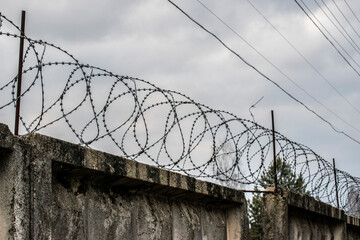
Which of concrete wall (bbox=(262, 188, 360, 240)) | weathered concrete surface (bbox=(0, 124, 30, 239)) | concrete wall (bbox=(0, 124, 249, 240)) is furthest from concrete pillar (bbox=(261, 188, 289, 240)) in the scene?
weathered concrete surface (bbox=(0, 124, 30, 239))

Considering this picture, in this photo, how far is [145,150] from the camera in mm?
5973

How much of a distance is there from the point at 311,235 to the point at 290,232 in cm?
103

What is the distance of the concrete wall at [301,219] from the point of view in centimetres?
859

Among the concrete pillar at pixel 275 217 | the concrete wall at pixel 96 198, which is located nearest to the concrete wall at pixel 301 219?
the concrete pillar at pixel 275 217

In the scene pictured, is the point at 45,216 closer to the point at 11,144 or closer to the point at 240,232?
the point at 11,144

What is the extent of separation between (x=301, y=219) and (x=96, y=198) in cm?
472

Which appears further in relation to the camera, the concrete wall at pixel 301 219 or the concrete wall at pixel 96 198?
the concrete wall at pixel 301 219

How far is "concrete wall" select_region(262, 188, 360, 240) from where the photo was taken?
8.59 meters

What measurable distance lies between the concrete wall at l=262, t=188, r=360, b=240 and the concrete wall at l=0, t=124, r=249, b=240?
98cm

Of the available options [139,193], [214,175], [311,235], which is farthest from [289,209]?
[139,193]

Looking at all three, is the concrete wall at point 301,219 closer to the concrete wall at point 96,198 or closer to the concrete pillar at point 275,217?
the concrete pillar at point 275,217

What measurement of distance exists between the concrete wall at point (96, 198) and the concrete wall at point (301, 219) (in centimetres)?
98

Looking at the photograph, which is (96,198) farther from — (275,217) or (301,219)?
(301,219)

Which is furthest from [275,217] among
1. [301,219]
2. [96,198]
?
[96,198]
